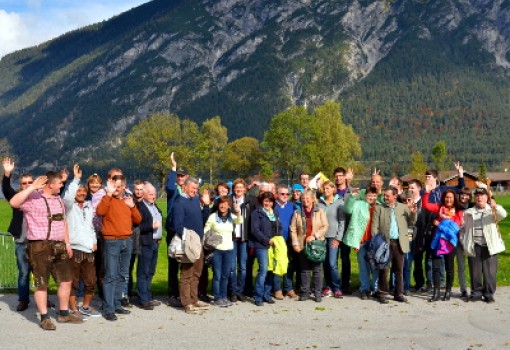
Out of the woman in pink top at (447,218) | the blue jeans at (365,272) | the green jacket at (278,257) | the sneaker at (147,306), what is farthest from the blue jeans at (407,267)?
the sneaker at (147,306)

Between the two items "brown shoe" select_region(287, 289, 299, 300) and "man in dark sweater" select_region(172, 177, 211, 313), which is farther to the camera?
"brown shoe" select_region(287, 289, 299, 300)

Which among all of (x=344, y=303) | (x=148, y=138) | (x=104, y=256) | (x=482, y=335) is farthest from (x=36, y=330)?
(x=148, y=138)

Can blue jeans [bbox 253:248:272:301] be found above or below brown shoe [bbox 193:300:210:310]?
above

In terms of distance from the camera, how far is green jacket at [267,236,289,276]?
10.8m

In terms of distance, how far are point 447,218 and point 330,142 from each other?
57.1m

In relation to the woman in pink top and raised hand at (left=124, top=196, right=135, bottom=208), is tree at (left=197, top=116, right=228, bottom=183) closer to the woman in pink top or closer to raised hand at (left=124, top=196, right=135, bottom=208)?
the woman in pink top

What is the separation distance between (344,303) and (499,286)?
3622 mm

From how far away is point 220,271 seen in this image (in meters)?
10.6

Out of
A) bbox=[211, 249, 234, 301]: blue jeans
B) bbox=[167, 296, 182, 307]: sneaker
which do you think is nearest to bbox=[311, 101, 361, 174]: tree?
bbox=[211, 249, 234, 301]: blue jeans

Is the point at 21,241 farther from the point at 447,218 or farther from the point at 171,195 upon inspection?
the point at 447,218

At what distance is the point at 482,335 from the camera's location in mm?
8586

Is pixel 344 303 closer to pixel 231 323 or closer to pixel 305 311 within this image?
pixel 305 311

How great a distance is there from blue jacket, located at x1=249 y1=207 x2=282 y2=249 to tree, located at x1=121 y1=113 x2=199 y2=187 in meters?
55.0

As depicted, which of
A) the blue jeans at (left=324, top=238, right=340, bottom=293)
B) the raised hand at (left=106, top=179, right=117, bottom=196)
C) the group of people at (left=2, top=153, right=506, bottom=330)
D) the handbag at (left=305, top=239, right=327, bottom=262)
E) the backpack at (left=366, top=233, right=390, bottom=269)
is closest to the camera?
the raised hand at (left=106, top=179, right=117, bottom=196)
